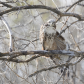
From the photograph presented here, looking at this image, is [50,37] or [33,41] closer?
[50,37]

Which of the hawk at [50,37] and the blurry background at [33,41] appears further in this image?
the blurry background at [33,41]

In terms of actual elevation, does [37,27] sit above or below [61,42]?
Result: above

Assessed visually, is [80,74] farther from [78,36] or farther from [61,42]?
[61,42]

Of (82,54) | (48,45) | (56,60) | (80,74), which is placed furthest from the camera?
(80,74)

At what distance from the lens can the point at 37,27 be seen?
498 centimetres

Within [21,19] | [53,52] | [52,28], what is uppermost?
[21,19]

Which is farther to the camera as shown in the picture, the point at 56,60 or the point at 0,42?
the point at 0,42

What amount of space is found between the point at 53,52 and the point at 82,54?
17.8 inches

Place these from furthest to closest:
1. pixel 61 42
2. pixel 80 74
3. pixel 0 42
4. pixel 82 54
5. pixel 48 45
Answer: pixel 80 74
pixel 0 42
pixel 61 42
pixel 48 45
pixel 82 54

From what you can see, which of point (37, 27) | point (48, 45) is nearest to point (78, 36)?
point (37, 27)

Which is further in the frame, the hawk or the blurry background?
the blurry background

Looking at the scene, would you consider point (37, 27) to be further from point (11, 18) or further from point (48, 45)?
point (48, 45)

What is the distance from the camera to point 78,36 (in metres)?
5.48

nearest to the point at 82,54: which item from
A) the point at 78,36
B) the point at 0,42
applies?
the point at 0,42
